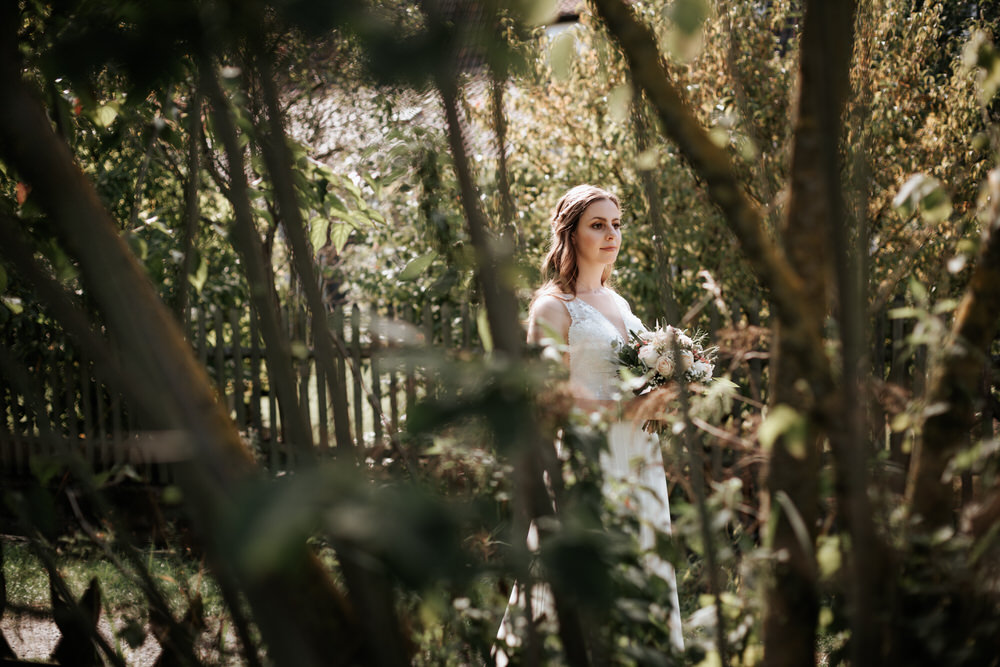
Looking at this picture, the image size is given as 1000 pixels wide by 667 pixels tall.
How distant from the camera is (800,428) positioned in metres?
1.00

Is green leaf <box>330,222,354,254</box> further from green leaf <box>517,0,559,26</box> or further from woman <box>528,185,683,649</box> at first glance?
green leaf <box>517,0,559,26</box>

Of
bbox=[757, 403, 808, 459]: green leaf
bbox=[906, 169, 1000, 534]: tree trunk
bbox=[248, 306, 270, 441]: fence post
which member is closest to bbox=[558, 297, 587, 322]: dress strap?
bbox=[906, 169, 1000, 534]: tree trunk

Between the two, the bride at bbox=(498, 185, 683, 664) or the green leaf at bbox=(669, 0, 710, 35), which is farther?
the bride at bbox=(498, 185, 683, 664)

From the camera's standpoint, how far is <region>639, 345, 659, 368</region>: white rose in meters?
3.01

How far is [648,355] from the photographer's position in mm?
3041

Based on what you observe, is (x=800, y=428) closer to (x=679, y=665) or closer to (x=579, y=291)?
(x=679, y=665)

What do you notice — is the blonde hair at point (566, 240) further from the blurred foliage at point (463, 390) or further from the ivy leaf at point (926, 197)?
the ivy leaf at point (926, 197)

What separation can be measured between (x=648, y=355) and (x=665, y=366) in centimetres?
23

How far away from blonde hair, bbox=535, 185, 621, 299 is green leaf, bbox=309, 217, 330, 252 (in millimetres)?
1288

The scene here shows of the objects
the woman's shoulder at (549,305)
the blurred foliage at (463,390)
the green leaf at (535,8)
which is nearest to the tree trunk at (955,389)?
the blurred foliage at (463,390)

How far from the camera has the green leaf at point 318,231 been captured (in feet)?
8.34

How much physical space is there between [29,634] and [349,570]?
3485mm

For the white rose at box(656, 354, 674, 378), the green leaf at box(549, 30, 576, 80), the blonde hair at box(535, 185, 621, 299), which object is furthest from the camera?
the blonde hair at box(535, 185, 621, 299)

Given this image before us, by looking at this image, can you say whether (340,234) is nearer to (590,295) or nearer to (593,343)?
(593,343)
